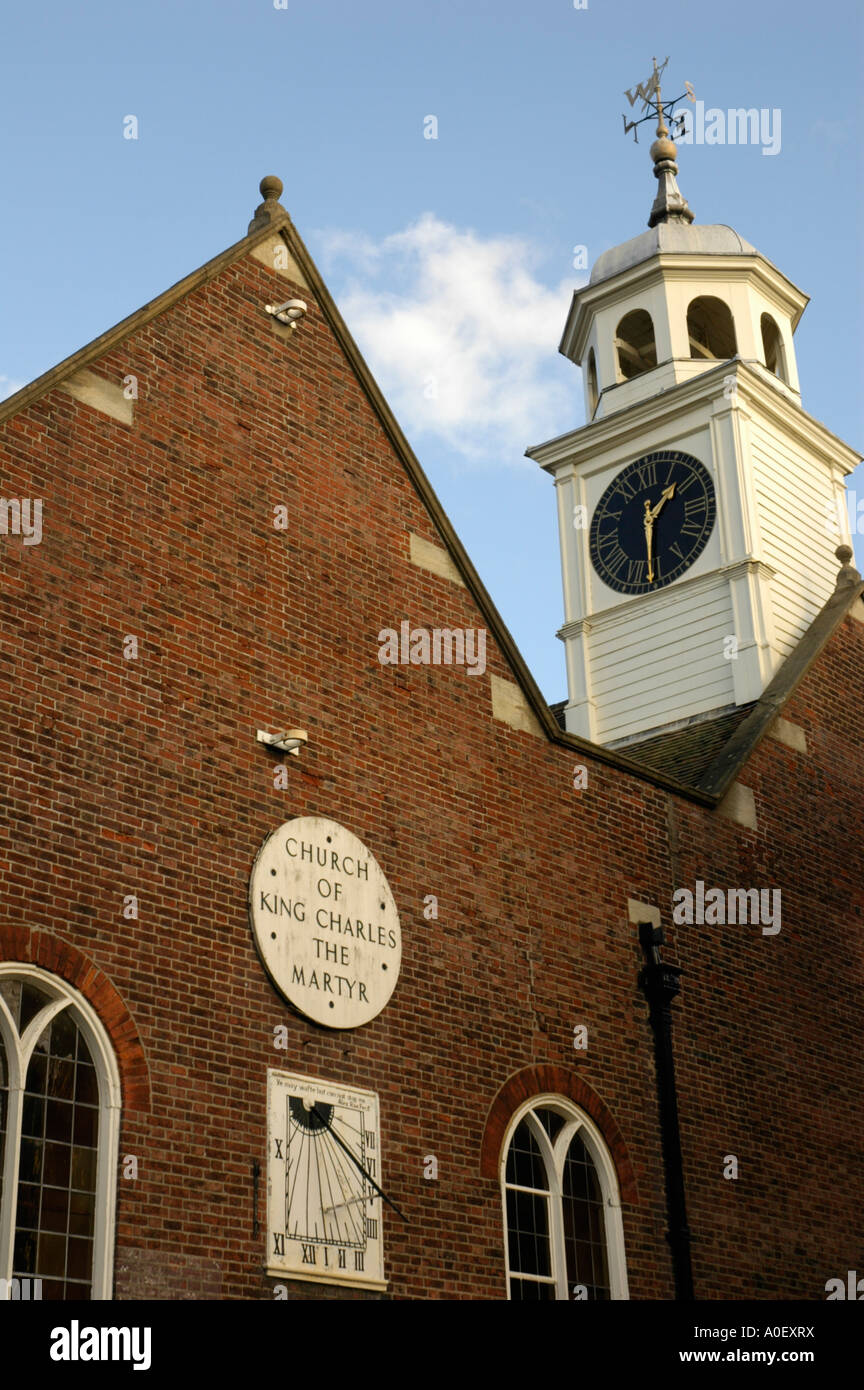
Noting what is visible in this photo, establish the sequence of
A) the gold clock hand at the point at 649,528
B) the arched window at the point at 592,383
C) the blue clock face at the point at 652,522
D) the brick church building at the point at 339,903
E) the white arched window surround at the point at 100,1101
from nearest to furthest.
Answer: the white arched window surround at the point at 100,1101, the brick church building at the point at 339,903, the blue clock face at the point at 652,522, the gold clock hand at the point at 649,528, the arched window at the point at 592,383

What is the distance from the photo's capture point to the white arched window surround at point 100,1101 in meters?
11.8

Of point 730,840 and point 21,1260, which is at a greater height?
point 730,840

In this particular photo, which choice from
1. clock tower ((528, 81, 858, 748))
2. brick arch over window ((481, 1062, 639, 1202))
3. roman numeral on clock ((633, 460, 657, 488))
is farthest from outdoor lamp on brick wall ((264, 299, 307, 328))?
roman numeral on clock ((633, 460, 657, 488))

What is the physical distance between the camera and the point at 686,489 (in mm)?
27906

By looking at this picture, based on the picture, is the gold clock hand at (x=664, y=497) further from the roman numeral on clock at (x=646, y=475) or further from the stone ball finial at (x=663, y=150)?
the stone ball finial at (x=663, y=150)

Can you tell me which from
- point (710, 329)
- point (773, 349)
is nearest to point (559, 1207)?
point (773, 349)

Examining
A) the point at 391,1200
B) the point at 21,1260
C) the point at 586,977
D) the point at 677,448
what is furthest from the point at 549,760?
the point at 677,448

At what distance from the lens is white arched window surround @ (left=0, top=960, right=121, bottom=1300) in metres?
11.8

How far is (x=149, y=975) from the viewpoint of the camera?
13.1 meters

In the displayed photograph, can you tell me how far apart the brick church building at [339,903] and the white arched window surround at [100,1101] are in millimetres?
26

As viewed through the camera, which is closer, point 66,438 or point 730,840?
point 66,438

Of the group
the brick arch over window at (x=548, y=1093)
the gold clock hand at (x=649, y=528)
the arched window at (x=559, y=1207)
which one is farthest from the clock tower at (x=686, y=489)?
the arched window at (x=559, y=1207)

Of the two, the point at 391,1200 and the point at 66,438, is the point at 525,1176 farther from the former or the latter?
the point at 66,438

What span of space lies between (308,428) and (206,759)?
3.85 meters
